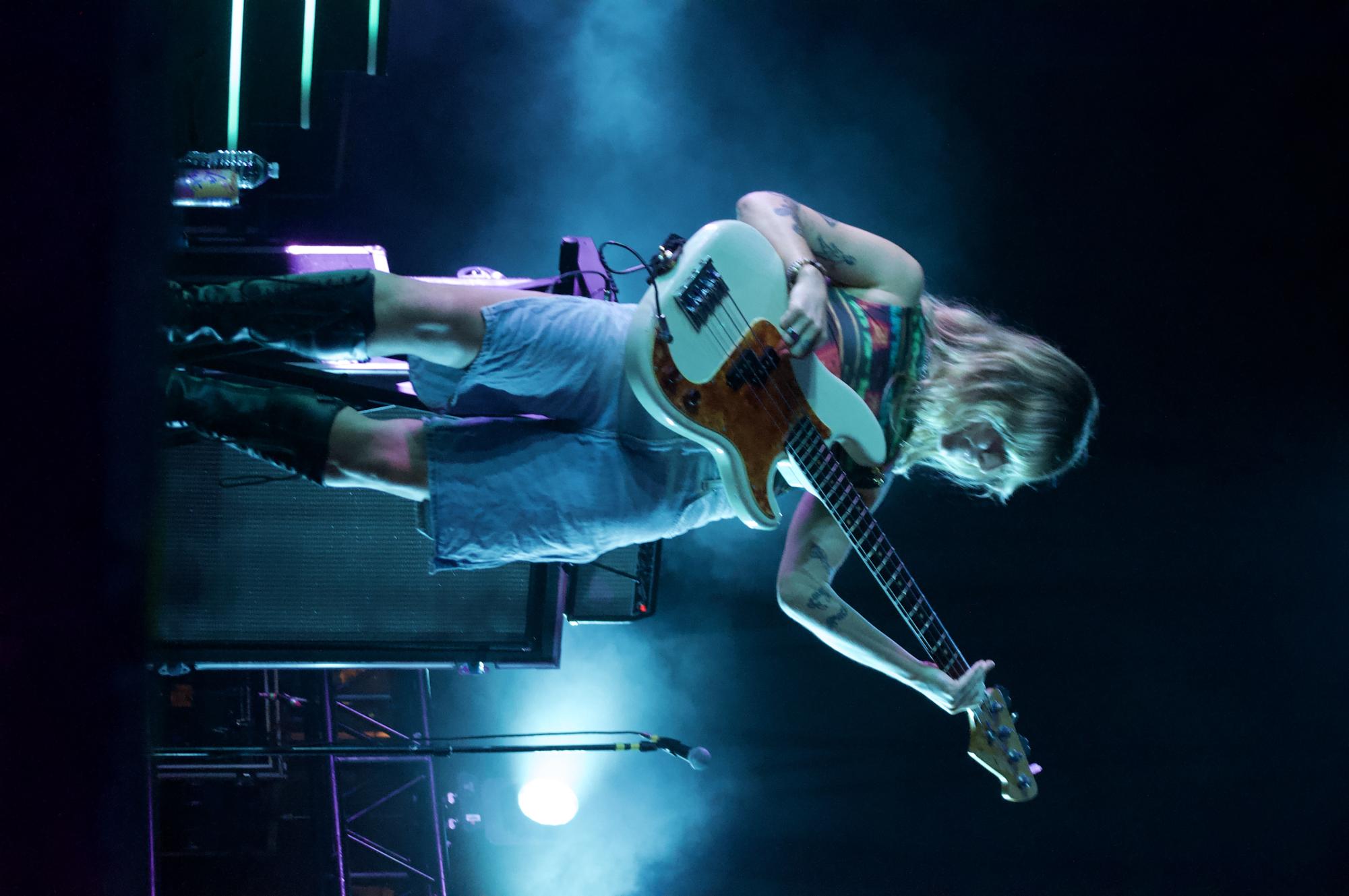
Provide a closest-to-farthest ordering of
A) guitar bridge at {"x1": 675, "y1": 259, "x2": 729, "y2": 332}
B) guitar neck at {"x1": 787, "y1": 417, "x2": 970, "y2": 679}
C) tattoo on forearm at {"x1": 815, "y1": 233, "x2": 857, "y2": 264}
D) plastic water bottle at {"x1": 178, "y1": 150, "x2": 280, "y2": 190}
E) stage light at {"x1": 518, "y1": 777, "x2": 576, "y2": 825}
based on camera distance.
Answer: guitar bridge at {"x1": 675, "y1": 259, "x2": 729, "y2": 332}, guitar neck at {"x1": 787, "y1": 417, "x2": 970, "y2": 679}, tattoo on forearm at {"x1": 815, "y1": 233, "x2": 857, "y2": 264}, plastic water bottle at {"x1": 178, "y1": 150, "x2": 280, "y2": 190}, stage light at {"x1": 518, "y1": 777, "x2": 576, "y2": 825}

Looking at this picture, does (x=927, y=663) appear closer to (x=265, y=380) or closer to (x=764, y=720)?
(x=265, y=380)

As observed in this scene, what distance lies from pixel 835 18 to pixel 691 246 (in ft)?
8.72

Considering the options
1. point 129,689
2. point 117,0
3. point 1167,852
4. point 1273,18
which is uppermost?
point 1273,18

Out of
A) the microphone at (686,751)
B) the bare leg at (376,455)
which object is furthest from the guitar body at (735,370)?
the microphone at (686,751)

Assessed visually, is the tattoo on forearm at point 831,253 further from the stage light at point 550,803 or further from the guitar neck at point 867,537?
the stage light at point 550,803

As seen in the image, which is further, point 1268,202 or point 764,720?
point 764,720

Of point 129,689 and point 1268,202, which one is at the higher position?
point 1268,202

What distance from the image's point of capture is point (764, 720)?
4.77 m

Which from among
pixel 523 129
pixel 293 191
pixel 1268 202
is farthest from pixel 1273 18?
pixel 293 191

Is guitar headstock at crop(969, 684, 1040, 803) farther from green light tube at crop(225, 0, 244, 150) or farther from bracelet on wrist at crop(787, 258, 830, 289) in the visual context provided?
green light tube at crop(225, 0, 244, 150)

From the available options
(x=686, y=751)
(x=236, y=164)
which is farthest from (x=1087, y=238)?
(x=236, y=164)

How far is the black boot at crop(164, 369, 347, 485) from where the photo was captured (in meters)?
1.88

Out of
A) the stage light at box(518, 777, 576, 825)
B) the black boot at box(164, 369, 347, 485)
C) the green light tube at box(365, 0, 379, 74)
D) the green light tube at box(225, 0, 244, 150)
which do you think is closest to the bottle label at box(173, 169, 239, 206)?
the green light tube at box(225, 0, 244, 150)

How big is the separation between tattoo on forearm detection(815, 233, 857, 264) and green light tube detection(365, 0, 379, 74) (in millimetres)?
1404
